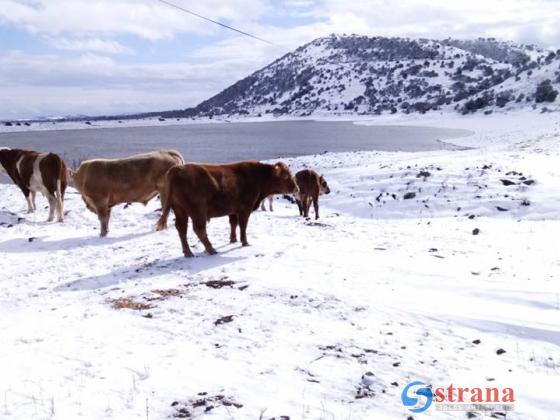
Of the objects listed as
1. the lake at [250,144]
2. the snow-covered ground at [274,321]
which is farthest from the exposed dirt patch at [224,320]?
the lake at [250,144]

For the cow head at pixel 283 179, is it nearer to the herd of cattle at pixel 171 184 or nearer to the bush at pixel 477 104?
the herd of cattle at pixel 171 184

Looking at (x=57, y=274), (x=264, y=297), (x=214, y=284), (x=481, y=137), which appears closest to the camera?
(x=264, y=297)

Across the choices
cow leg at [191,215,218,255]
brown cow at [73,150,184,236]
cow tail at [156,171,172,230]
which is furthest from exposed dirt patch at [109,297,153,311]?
brown cow at [73,150,184,236]

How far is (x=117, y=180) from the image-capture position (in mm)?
11594

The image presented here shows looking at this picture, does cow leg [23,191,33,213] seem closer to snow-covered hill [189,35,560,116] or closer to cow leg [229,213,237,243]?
cow leg [229,213,237,243]

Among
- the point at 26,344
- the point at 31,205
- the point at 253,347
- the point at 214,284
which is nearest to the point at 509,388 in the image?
the point at 253,347

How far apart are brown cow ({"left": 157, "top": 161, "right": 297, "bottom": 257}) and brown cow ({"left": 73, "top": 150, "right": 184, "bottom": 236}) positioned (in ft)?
7.96

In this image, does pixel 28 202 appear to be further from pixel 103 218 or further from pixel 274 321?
pixel 274 321

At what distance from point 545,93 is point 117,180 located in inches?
3272

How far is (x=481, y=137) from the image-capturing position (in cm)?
4784

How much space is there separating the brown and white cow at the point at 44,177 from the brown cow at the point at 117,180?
76.3 inches

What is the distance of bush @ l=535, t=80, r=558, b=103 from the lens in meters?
78.4

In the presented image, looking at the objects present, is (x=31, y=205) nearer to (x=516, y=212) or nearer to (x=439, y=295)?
(x=439, y=295)

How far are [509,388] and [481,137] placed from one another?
1856 inches
